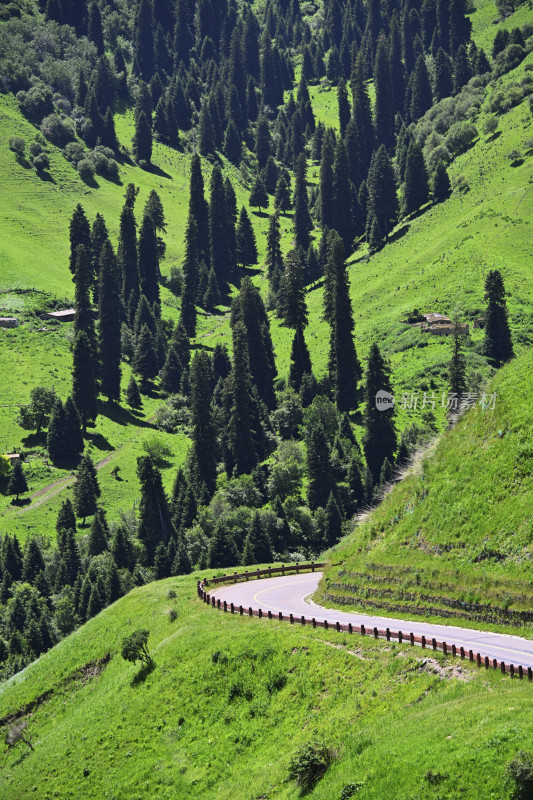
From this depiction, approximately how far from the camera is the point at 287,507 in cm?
11488

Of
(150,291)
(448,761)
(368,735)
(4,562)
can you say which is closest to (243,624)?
(368,735)

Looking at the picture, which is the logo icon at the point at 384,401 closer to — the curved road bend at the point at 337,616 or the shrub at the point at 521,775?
the curved road bend at the point at 337,616

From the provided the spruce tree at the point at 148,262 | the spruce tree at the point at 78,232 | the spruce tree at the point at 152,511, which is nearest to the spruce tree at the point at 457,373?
the spruce tree at the point at 152,511

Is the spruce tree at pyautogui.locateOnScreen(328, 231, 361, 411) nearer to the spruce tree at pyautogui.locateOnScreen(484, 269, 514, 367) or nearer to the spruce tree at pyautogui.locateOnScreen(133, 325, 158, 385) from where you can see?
the spruce tree at pyautogui.locateOnScreen(484, 269, 514, 367)

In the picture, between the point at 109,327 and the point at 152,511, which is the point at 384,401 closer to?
the point at 152,511

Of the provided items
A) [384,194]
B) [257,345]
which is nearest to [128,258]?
[257,345]

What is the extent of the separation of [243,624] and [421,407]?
76.3 meters

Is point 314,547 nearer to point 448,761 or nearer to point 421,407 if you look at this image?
point 421,407

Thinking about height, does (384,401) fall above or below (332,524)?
above

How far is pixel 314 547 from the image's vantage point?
111m

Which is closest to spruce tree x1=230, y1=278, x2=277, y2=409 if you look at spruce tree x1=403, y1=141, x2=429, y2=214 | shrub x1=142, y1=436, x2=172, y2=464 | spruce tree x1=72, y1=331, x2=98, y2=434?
shrub x1=142, y1=436, x2=172, y2=464

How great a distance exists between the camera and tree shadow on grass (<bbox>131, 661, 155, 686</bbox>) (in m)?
55.2

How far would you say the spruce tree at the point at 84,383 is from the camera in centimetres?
15200

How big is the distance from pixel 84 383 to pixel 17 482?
23.8 m
